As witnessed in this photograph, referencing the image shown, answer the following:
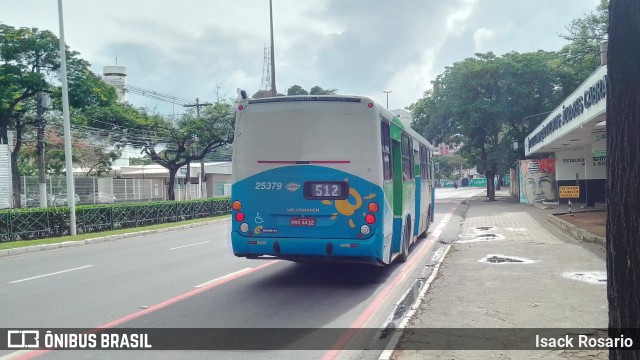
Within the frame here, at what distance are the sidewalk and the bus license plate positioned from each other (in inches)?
85.2

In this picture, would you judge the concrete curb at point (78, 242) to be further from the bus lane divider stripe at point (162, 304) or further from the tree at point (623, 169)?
the tree at point (623, 169)

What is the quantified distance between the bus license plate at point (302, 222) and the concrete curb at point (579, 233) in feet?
27.1

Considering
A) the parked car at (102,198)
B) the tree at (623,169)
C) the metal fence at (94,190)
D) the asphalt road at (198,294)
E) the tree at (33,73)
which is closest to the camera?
the tree at (623,169)

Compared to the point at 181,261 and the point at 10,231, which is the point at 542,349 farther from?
the point at 10,231

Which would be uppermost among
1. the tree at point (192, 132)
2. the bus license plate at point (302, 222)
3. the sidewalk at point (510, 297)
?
the tree at point (192, 132)

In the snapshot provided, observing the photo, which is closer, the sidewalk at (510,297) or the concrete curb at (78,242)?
the sidewalk at (510,297)

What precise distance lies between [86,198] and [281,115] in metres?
30.3

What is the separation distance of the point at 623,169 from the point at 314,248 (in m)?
5.66

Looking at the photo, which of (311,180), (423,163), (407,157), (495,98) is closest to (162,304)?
(311,180)

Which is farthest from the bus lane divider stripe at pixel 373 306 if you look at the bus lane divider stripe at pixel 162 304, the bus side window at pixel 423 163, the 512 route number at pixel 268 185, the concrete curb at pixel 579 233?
the concrete curb at pixel 579 233

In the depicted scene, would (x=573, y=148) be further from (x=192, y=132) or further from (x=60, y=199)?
(x=60, y=199)

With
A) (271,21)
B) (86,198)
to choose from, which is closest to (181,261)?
(271,21)

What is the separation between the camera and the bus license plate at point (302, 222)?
8.51 metres

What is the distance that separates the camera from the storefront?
591 inches
